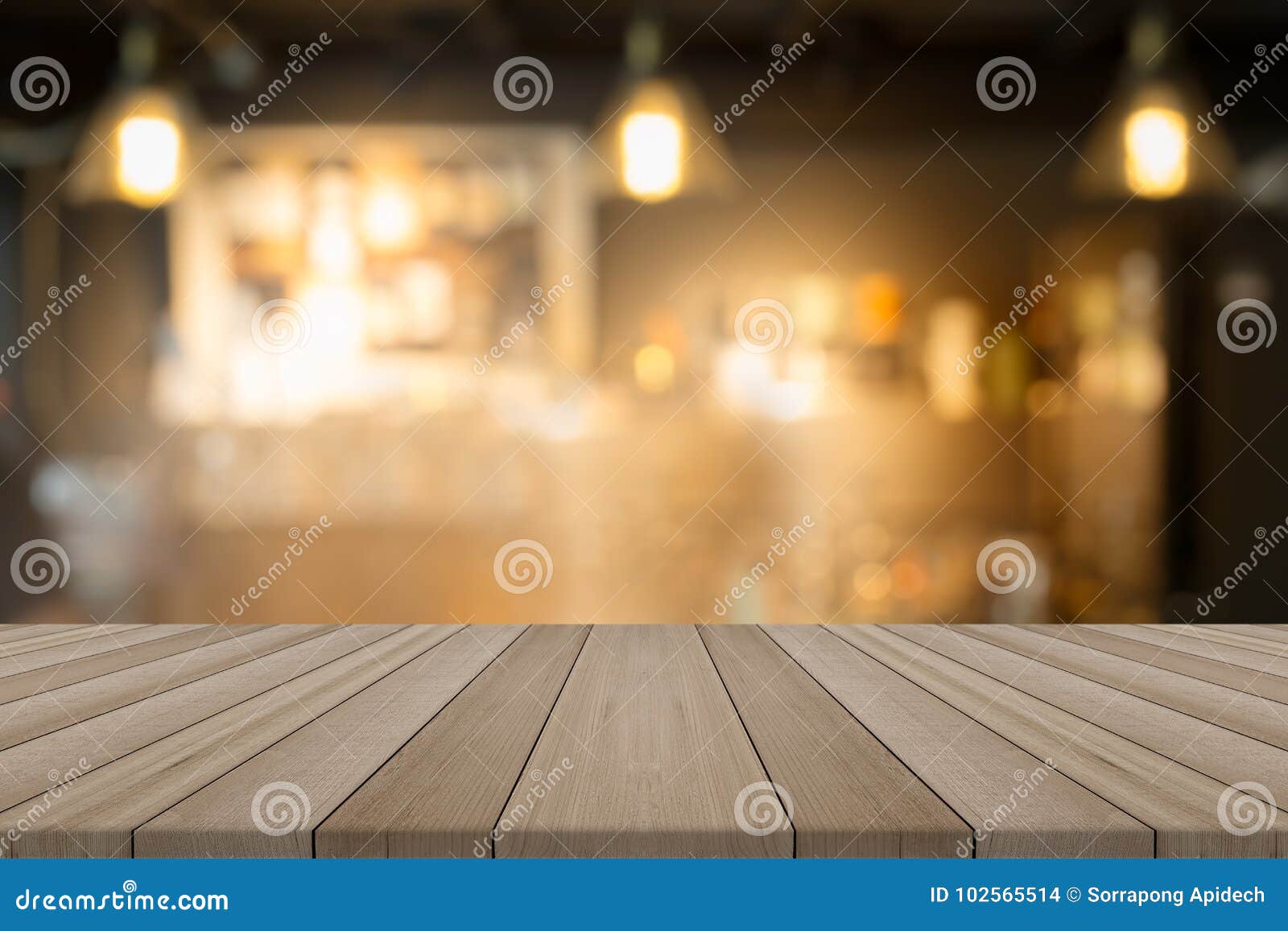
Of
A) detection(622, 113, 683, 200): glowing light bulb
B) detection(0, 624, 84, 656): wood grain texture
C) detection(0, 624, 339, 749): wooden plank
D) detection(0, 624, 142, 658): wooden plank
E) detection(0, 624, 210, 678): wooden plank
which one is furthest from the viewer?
detection(622, 113, 683, 200): glowing light bulb

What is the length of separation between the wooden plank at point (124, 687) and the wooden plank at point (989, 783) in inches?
42.4

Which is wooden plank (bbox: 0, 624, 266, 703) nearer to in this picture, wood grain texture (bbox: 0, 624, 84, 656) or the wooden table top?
the wooden table top

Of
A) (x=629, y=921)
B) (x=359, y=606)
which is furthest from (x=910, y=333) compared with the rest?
(x=629, y=921)

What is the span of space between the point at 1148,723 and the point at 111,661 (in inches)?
76.7

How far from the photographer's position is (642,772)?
1154 mm

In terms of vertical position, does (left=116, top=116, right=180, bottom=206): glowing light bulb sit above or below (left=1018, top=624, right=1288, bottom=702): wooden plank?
above

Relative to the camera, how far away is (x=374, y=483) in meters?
2.75

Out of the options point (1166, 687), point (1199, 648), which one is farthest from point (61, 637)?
point (1199, 648)

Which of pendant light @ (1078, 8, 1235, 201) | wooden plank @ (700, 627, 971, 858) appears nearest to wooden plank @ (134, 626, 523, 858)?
wooden plank @ (700, 627, 971, 858)

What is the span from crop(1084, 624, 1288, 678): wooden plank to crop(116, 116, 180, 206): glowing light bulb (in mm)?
2967

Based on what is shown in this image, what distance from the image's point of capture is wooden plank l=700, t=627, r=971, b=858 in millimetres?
956

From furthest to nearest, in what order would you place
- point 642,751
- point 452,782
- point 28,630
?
point 28,630 < point 642,751 < point 452,782

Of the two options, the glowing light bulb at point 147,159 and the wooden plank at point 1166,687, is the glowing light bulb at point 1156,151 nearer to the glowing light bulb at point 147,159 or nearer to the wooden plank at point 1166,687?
the wooden plank at point 1166,687

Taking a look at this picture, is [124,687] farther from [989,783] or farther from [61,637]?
[989,783]
